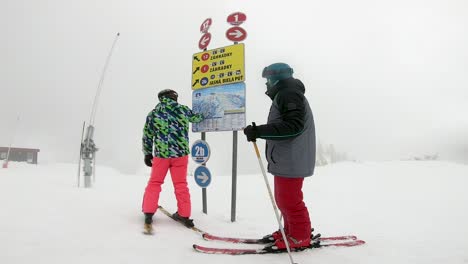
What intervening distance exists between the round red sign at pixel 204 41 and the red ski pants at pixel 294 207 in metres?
3.89

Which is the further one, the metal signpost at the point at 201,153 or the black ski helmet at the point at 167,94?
the metal signpost at the point at 201,153

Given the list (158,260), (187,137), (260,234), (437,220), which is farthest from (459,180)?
(158,260)

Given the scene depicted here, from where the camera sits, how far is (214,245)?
148 inches

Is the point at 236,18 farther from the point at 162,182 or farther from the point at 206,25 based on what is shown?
the point at 162,182

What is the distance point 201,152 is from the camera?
5.93 metres

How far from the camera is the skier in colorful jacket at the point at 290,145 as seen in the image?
3260mm

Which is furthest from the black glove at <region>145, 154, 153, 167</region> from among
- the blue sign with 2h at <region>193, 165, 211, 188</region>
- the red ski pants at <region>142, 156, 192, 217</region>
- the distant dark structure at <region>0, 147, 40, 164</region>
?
the distant dark structure at <region>0, 147, 40, 164</region>

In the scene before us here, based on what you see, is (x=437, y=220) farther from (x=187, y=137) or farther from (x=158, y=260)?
(x=158, y=260)

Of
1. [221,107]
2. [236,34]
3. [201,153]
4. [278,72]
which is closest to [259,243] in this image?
[278,72]

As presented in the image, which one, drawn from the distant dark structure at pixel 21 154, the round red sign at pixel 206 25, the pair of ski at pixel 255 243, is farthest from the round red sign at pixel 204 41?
the distant dark structure at pixel 21 154

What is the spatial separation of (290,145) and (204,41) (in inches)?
151

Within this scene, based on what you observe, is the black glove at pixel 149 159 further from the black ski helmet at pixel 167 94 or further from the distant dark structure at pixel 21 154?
the distant dark structure at pixel 21 154

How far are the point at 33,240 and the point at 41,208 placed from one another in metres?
Result: 1.67

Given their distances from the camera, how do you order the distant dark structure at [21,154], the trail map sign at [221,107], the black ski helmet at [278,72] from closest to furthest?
the black ski helmet at [278,72], the trail map sign at [221,107], the distant dark structure at [21,154]
